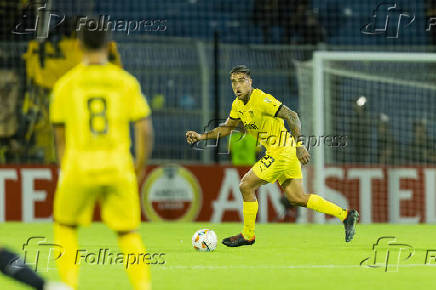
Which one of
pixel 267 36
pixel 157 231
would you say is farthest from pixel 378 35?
pixel 157 231

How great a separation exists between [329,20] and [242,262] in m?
10.1

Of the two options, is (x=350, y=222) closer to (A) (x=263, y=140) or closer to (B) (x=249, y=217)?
(B) (x=249, y=217)

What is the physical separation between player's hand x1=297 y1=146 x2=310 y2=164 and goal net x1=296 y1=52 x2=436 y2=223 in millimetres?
3647

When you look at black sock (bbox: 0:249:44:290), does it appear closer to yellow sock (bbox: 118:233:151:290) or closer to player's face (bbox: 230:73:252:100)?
yellow sock (bbox: 118:233:151:290)

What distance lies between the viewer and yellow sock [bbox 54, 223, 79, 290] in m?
4.78

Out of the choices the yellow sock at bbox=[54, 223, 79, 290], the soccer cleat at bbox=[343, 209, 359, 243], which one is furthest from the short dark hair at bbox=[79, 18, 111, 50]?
the soccer cleat at bbox=[343, 209, 359, 243]

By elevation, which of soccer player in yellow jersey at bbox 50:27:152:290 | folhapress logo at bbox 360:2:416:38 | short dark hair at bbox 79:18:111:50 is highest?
folhapress logo at bbox 360:2:416:38

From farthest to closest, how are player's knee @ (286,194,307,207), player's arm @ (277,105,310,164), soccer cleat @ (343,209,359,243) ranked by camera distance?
player's knee @ (286,194,307,207) → soccer cleat @ (343,209,359,243) → player's arm @ (277,105,310,164)

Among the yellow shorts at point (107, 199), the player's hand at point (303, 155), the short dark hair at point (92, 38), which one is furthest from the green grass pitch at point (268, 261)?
the short dark hair at point (92, 38)

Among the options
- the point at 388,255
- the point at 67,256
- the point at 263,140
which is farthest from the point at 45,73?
the point at 67,256

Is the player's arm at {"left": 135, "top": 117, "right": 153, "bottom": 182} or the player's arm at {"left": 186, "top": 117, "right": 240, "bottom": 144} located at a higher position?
the player's arm at {"left": 135, "top": 117, "right": 153, "bottom": 182}

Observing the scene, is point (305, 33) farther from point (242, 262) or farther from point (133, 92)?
point (133, 92)

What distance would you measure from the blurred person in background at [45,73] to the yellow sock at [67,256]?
8.07 meters

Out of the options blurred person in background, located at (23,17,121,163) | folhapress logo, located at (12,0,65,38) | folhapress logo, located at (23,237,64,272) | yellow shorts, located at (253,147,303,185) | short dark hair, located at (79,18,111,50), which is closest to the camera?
short dark hair, located at (79,18,111,50)
